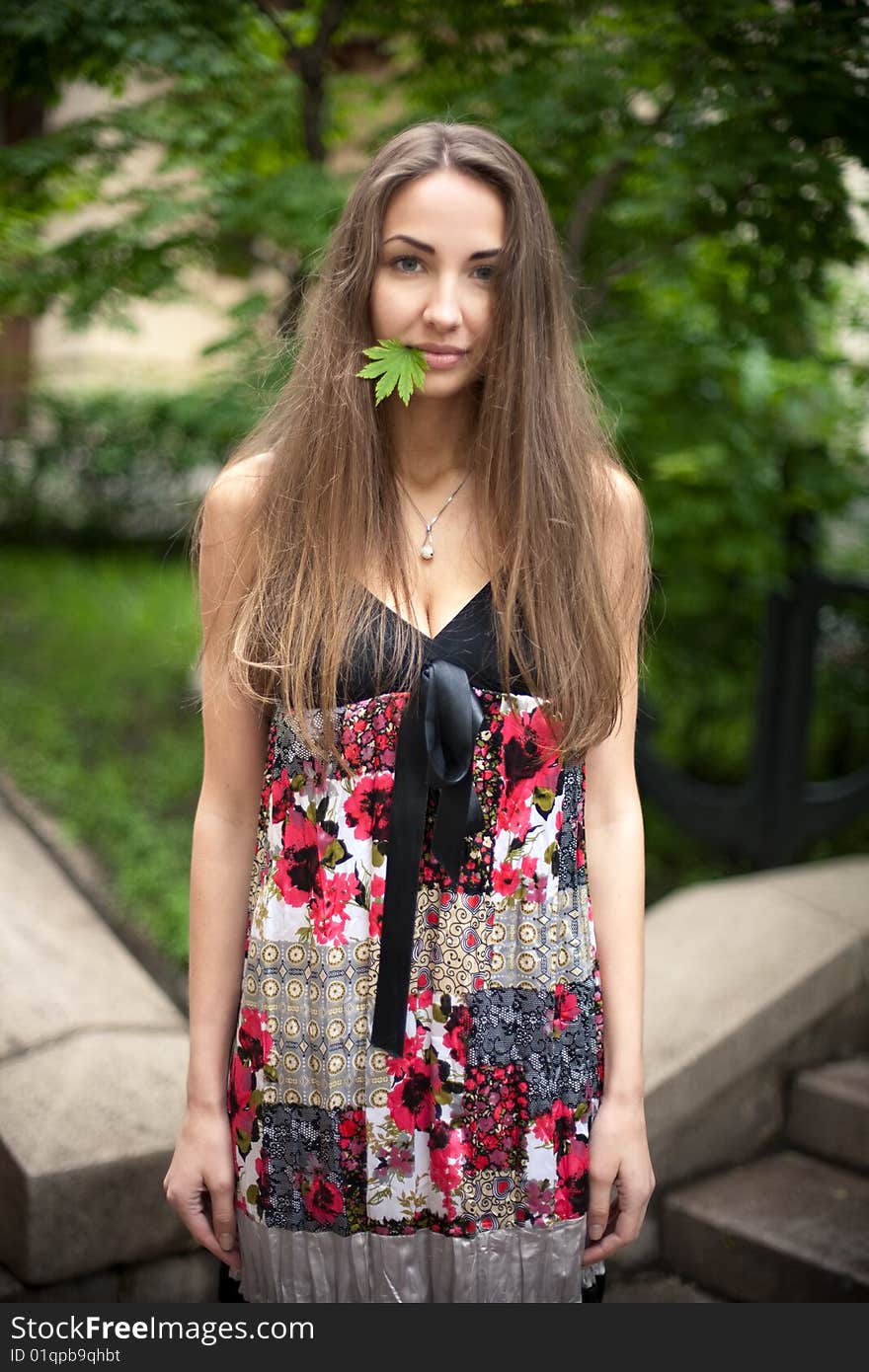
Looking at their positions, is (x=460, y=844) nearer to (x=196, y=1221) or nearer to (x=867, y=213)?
(x=196, y=1221)

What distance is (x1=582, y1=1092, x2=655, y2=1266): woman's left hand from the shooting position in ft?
6.30

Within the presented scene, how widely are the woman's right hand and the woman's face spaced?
3.92 feet

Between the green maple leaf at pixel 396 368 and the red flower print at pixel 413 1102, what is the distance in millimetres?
1019

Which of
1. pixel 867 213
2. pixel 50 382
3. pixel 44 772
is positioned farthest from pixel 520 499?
pixel 50 382

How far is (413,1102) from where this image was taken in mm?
1872

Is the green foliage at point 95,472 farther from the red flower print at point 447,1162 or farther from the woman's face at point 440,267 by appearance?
the red flower print at point 447,1162

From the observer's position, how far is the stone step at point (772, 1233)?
9.94 ft

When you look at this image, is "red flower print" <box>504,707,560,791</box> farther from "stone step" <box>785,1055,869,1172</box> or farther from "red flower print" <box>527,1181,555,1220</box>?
"stone step" <box>785,1055,869,1172</box>

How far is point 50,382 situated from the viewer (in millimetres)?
11172

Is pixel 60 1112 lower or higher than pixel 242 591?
lower

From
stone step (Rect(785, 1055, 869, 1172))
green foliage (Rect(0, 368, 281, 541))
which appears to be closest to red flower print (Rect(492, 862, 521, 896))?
stone step (Rect(785, 1055, 869, 1172))

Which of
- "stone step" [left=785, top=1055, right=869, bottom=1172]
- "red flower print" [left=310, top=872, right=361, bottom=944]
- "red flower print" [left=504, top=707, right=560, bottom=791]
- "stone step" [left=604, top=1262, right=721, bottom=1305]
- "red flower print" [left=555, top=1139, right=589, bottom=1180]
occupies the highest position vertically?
"red flower print" [left=504, top=707, right=560, bottom=791]

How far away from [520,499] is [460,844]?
55cm

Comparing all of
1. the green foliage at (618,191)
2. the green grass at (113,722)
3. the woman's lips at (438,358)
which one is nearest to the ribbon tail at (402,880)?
the woman's lips at (438,358)
